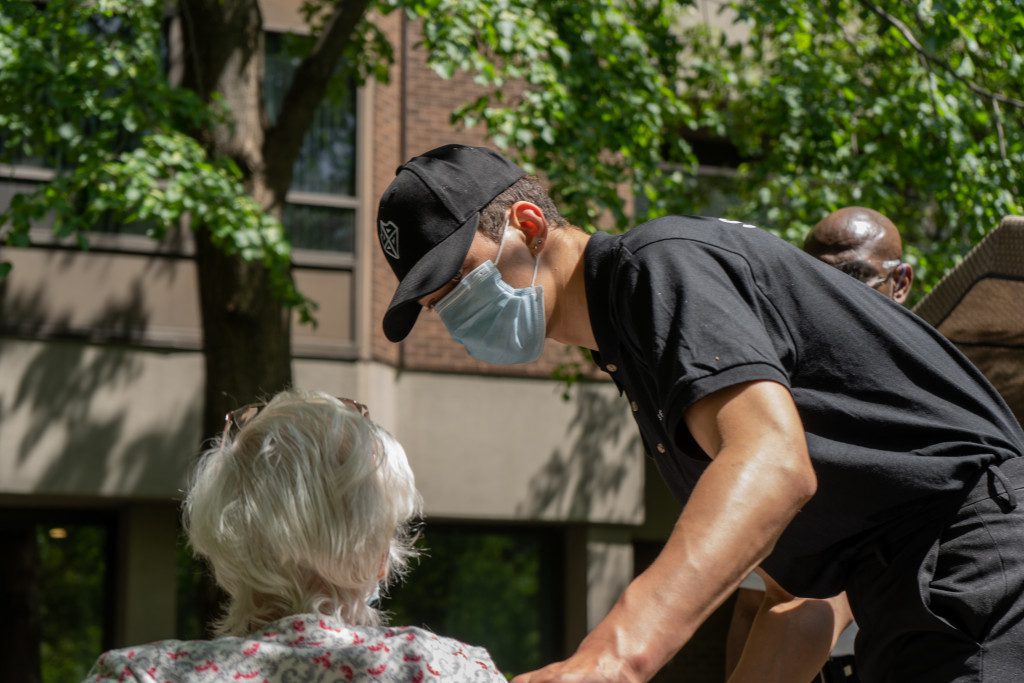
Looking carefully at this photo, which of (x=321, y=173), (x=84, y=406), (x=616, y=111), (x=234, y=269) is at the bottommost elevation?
(x=84, y=406)

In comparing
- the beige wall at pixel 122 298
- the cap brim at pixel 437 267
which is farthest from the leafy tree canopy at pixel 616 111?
the cap brim at pixel 437 267

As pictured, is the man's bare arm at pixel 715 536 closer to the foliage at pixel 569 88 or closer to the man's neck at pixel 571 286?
the man's neck at pixel 571 286

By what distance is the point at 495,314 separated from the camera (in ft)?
8.39

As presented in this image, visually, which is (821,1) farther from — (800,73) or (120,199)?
(120,199)

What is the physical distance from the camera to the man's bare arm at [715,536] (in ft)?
5.25

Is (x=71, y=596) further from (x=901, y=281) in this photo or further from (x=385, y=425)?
(x=901, y=281)

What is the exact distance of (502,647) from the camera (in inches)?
535

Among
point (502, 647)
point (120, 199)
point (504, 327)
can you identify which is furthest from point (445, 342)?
point (504, 327)

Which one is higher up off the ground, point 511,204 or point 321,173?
point 511,204

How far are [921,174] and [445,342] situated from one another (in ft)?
16.2

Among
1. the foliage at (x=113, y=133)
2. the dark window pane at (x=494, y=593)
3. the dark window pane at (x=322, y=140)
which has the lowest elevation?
the dark window pane at (x=494, y=593)

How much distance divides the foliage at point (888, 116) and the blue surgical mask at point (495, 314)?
20.1 feet

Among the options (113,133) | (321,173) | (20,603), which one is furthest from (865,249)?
(20,603)

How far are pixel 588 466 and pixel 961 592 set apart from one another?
36.4 feet
